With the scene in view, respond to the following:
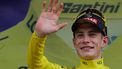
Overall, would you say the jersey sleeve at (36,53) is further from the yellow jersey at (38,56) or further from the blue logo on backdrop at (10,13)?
the blue logo on backdrop at (10,13)

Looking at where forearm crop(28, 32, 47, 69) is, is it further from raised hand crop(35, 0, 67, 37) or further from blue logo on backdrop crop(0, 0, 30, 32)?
blue logo on backdrop crop(0, 0, 30, 32)

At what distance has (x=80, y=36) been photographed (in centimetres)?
189

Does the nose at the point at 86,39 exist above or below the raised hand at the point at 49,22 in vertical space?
below

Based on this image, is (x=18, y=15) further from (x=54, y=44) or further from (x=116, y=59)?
(x=116, y=59)

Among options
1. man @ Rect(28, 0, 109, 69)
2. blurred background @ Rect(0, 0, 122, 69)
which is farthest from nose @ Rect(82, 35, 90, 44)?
blurred background @ Rect(0, 0, 122, 69)

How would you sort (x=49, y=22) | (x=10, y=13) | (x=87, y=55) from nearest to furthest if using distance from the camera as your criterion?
(x=49, y=22)
(x=87, y=55)
(x=10, y=13)

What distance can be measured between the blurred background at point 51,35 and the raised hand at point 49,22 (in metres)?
0.73

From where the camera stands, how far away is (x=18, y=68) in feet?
8.22

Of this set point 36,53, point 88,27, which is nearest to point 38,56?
point 36,53

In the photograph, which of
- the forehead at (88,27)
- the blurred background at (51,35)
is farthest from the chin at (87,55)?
the blurred background at (51,35)

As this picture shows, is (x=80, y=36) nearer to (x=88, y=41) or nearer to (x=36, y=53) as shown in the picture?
(x=88, y=41)

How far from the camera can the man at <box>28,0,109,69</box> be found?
1780 millimetres

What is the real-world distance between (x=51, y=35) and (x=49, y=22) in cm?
77

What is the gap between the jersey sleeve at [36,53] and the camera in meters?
1.79
